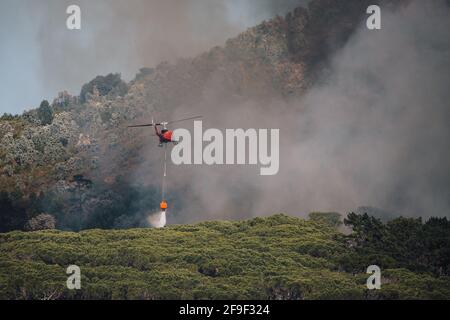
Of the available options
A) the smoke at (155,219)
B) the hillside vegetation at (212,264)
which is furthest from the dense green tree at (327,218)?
the smoke at (155,219)

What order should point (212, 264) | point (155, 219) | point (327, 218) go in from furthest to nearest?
point (155, 219) → point (327, 218) → point (212, 264)

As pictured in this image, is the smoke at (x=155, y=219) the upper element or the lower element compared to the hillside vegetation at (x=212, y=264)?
upper

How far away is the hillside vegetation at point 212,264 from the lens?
13575cm

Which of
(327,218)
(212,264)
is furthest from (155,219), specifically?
(212,264)

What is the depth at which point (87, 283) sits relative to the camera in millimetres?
137625

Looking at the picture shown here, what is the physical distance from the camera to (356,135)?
172500 millimetres

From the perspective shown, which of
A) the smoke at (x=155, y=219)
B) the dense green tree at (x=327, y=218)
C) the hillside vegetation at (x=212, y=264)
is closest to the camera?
the hillside vegetation at (x=212, y=264)

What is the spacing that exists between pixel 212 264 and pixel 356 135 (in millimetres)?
34272

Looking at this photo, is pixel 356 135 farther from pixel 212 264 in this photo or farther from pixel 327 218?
pixel 212 264

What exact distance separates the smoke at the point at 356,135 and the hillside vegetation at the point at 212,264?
8052 mm

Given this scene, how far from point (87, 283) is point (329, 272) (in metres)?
22.3

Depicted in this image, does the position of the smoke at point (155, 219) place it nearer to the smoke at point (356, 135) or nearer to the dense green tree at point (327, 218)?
the smoke at point (356, 135)
